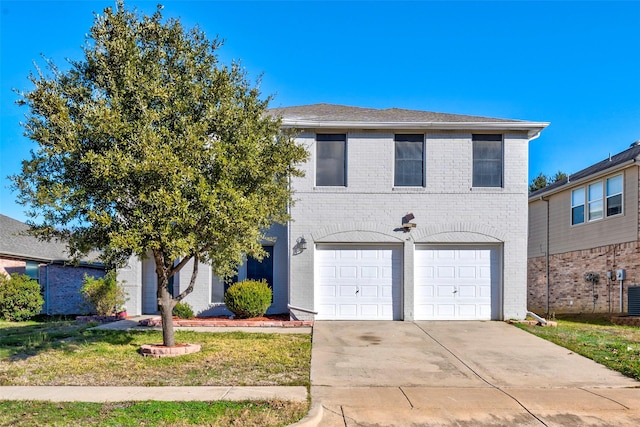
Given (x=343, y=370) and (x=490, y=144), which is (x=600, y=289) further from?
(x=343, y=370)

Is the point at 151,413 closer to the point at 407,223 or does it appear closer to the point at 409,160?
the point at 407,223

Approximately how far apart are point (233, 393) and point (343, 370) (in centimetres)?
235

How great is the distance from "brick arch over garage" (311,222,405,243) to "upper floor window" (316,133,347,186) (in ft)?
4.28

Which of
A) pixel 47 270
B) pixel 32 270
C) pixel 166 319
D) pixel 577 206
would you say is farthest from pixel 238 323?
pixel 577 206

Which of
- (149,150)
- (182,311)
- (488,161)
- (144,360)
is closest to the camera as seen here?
(149,150)

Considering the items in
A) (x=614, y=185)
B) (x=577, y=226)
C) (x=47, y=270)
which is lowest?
(x=47, y=270)

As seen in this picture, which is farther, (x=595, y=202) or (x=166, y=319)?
(x=595, y=202)

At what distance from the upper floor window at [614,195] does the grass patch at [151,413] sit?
15.7 metres

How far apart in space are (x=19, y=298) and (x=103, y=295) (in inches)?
184

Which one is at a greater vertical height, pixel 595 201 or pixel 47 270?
pixel 595 201

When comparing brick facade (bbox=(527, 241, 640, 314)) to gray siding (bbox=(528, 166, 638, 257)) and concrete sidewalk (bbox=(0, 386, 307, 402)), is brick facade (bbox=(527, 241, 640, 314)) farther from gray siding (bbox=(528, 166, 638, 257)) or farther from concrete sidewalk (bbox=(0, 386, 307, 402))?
concrete sidewalk (bbox=(0, 386, 307, 402))

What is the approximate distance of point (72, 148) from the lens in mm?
8070

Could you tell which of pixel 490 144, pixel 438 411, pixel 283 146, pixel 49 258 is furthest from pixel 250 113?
pixel 49 258

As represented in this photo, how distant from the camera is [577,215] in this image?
20.2 m
